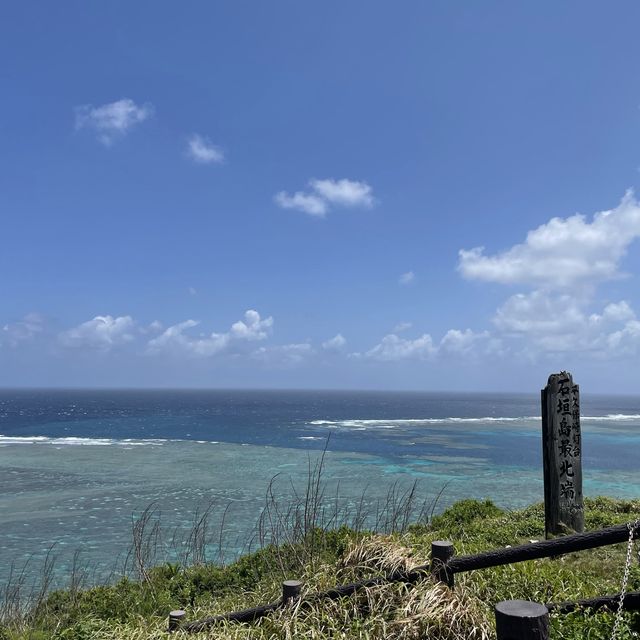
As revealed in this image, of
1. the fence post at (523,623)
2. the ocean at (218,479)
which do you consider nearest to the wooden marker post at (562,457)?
the ocean at (218,479)

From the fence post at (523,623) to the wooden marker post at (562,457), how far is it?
5.84 metres

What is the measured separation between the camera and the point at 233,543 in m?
14.6

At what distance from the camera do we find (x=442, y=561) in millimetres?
3842

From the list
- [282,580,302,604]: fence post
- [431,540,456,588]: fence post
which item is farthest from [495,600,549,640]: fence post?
[282,580,302,604]: fence post

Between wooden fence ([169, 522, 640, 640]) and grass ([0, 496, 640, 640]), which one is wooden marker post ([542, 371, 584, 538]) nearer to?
grass ([0, 496, 640, 640])

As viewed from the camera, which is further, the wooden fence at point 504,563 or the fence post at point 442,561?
the fence post at point 442,561

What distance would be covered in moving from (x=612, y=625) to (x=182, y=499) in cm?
1963

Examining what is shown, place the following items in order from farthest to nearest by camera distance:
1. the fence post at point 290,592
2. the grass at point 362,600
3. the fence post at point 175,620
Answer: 1. the fence post at point 175,620
2. the fence post at point 290,592
3. the grass at point 362,600

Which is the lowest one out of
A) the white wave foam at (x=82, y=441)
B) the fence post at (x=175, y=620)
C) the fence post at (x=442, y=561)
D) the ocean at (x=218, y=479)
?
the white wave foam at (x=82, y=441)

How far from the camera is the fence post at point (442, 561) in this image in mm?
3832

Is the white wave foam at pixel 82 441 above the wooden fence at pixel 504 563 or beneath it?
beneath

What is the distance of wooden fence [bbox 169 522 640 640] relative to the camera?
227cm

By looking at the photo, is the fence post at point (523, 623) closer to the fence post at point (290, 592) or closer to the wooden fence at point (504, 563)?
the wooden fence at point (504, 563)

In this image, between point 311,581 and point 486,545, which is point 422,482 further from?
point 311,581
